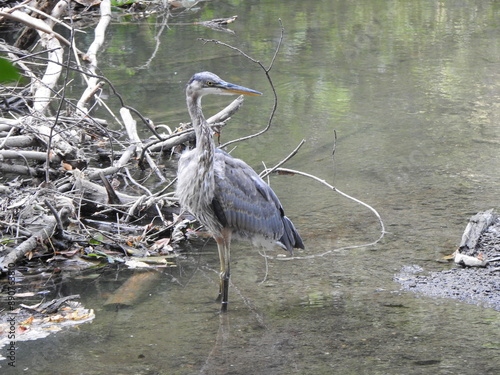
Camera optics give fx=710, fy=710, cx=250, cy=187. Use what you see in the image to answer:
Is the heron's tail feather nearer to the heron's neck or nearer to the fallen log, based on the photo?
the heron's neck

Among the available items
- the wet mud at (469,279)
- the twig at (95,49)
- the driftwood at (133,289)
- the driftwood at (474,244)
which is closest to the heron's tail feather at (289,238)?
the wet mud at (469,279)

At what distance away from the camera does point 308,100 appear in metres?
10.1

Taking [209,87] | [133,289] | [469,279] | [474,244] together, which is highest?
[209,87]

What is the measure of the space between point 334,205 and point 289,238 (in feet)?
5.06

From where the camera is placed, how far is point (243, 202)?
16.5 feet

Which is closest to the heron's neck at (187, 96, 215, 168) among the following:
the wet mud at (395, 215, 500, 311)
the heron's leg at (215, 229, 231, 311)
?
the heron's leg at (215, 229, 231, 311)

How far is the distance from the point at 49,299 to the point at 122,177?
7.70 ft

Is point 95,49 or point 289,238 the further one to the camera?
point 95,49

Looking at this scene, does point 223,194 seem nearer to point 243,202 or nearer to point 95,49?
point 243,202

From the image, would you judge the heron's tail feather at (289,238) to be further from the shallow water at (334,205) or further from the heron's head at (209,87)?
the heron's head at (209,87)

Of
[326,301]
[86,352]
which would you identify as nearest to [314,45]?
[326,301]

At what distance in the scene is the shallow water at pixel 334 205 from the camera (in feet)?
13.9

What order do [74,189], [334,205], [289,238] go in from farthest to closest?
[334,205] → [74,189] → [289,238]

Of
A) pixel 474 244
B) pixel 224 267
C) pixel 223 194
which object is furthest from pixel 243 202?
pixel 474 244
